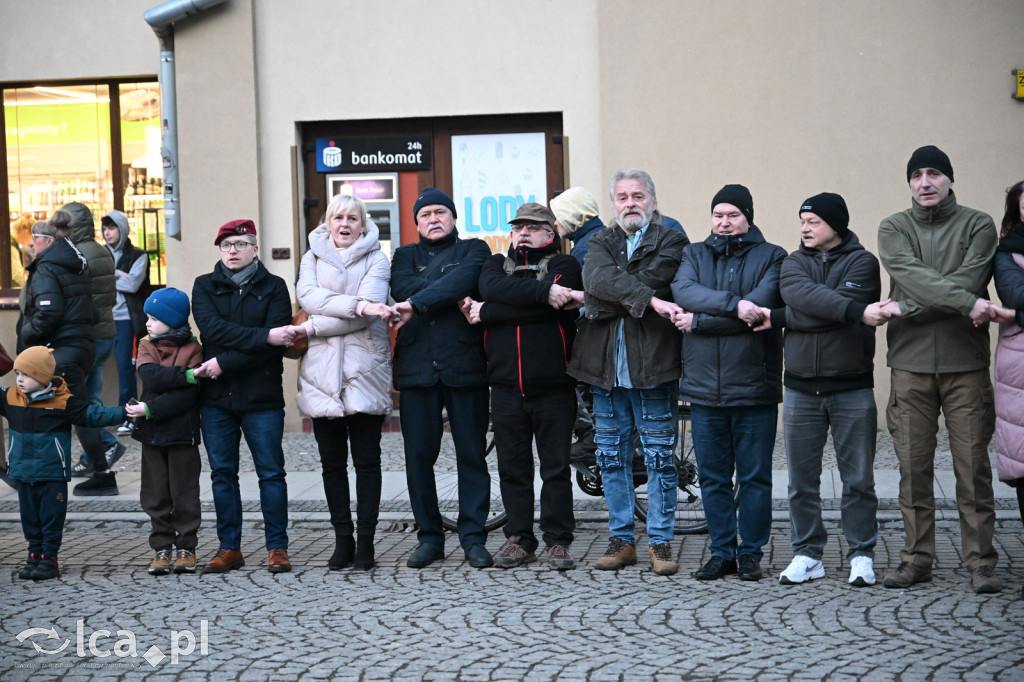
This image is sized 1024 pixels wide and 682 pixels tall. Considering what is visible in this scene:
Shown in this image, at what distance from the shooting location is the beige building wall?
11.4 m

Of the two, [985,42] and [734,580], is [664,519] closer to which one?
[734,580]

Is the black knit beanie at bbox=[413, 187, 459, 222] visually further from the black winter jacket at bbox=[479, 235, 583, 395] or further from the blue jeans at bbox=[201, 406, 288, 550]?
the blue jeans at bbox=[201, 406, 288, 550]

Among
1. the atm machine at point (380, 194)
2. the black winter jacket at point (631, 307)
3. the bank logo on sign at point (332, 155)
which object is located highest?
the bank logo on sign at point (332, 155)

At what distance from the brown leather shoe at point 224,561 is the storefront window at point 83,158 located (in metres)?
6.26

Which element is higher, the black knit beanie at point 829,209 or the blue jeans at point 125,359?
the black knit beanie at point 829,209

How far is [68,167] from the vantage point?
42.9 feet

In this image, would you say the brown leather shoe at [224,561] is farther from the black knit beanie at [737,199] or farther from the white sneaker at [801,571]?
the black knit beanie at [737,199]

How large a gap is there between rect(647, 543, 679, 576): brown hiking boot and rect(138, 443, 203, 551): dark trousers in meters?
2.57

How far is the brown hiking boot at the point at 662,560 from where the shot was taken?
6773 mm

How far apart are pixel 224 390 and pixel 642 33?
6139mm

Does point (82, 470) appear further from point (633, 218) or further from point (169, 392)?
point (633, 218)

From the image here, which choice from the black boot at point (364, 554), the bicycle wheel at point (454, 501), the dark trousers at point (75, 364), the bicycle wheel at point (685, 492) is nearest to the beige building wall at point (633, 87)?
the dark trousers at point (75, 364)

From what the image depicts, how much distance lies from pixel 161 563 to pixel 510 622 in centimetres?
232

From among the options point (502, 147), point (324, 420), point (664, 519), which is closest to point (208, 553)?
point (324, 420)
